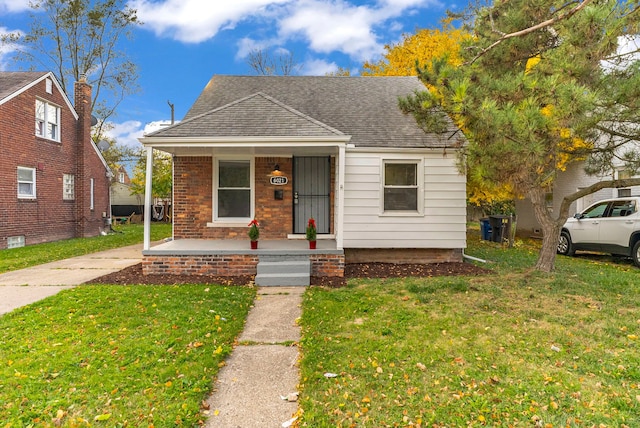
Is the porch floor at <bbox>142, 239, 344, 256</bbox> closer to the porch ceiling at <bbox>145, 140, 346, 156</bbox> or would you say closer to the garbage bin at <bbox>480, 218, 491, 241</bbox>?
the porch ceiling at <bbox>145, 140, 346, 156</bbox>

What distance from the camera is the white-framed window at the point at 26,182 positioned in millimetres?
11969

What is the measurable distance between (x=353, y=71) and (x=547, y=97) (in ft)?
57.7

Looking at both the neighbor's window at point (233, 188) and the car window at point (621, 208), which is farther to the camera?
the neighbor's window at point (233, 188)

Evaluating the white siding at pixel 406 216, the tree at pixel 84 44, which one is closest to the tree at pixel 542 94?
the white siding at pixel 406 216

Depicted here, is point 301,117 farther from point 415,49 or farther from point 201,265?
point 415,49

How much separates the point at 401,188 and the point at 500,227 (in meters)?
5.88

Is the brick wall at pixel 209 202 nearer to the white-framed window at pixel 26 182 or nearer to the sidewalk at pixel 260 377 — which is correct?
the sidewalk at pixel 260 377

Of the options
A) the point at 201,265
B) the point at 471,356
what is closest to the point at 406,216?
the point at 201,265

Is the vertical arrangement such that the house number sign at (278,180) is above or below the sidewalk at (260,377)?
above

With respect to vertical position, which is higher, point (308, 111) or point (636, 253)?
point (308, 111)

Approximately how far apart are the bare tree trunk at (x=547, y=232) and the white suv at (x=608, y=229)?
2702 mm

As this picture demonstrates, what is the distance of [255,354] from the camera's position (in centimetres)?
361

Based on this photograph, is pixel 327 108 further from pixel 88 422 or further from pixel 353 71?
pixel 353 71

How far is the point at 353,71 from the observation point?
69.3 feet
